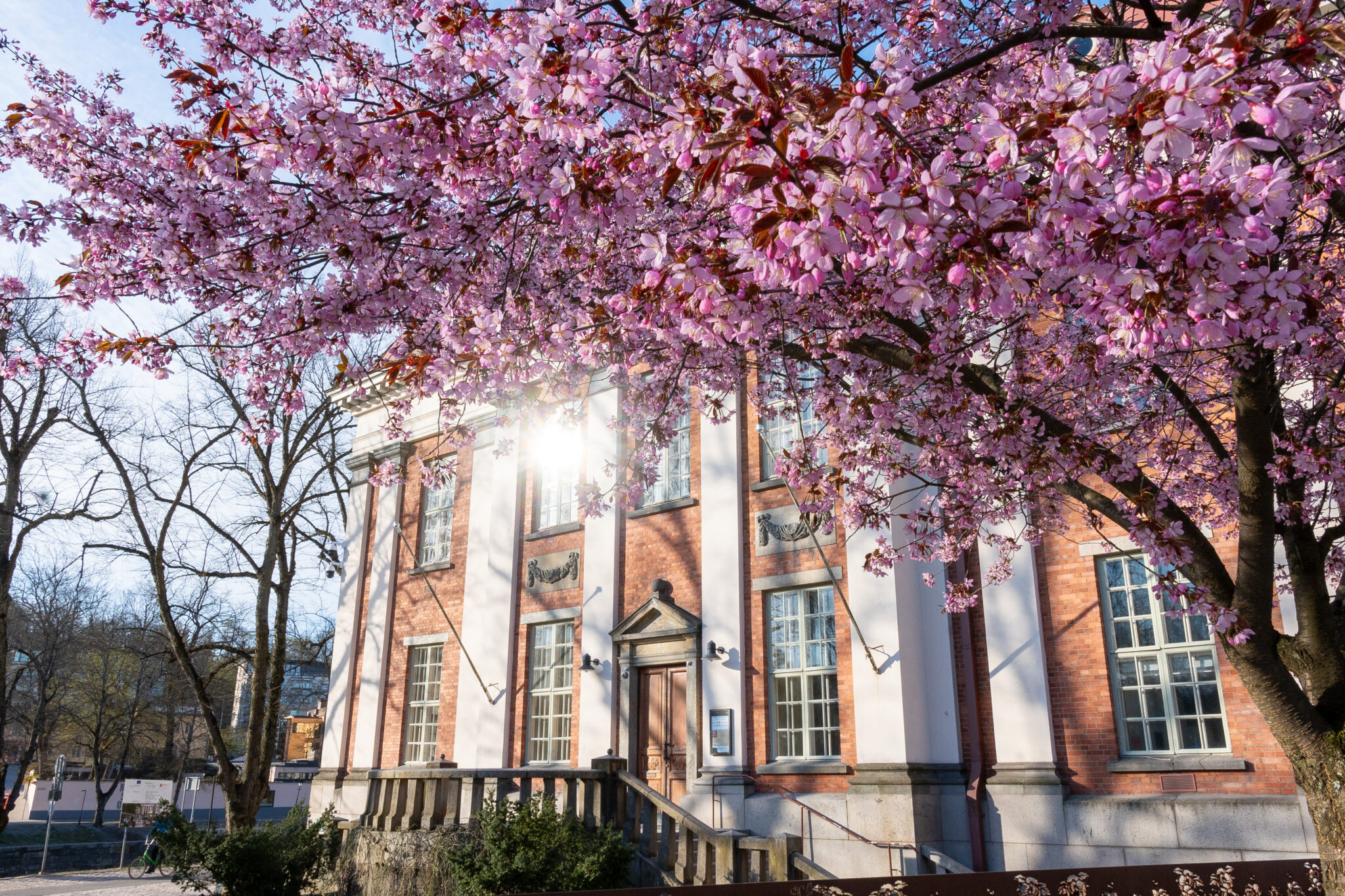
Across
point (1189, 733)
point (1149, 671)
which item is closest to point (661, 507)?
point (1149, 671)

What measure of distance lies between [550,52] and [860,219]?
1.82 m

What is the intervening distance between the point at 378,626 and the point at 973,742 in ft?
42.0

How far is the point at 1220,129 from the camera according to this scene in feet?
12.8

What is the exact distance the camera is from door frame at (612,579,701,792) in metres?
13.4

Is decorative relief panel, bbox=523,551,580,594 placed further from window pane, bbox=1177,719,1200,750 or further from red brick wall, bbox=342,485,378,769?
window pane, bbox=1177,719,1200,750

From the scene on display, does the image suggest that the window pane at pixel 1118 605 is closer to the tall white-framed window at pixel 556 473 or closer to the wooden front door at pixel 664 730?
the wooden front door at pixel 664 730

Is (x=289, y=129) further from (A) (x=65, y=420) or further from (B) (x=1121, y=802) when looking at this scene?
(A) (x=65, y=420)

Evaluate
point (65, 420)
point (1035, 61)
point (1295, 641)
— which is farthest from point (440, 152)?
point (65, 420)

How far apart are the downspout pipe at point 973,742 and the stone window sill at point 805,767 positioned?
1544 millimetres

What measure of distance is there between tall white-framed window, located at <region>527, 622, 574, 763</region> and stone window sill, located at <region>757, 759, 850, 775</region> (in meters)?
4.17

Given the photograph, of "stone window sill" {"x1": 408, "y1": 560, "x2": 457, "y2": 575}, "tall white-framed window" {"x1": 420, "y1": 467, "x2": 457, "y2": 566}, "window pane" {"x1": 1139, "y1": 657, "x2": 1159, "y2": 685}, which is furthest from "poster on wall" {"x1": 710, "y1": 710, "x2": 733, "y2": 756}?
"tall white-framed window" {"x1": 420, "y1": 467, "x2": 457, "y2": 566}

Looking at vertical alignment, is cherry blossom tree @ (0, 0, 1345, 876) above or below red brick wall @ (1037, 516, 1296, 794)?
above

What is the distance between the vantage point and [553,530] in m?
16.5

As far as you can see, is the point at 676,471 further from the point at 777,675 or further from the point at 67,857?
the point at 67,857
